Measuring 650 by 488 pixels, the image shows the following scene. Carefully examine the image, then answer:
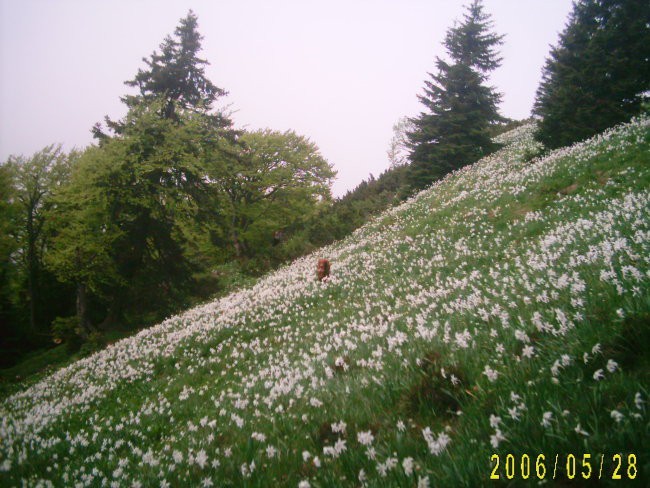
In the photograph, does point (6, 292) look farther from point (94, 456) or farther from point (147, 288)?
point (94, 456)

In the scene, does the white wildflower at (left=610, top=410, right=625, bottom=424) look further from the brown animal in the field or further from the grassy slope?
the brown animal in the field

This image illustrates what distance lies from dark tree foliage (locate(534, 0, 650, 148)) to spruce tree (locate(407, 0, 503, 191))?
6.87 m

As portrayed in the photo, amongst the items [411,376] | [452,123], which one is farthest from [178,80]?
[411,376]

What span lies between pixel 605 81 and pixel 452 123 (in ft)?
32.2

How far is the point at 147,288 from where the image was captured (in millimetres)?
22234

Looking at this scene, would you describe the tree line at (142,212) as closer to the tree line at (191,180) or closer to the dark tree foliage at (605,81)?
the tree line at (191,180)

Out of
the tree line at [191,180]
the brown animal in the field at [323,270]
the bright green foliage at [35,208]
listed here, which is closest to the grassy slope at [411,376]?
the brown animal in the field at [323,270]

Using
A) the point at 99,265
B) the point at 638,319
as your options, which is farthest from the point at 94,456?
the point at 99,265

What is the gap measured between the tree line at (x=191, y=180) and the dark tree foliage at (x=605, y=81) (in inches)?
2.7

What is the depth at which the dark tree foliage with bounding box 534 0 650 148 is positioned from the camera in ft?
55.4

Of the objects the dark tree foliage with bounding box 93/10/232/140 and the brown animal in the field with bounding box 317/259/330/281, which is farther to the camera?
the dark tree foliage with bounding box 93/10/232/140

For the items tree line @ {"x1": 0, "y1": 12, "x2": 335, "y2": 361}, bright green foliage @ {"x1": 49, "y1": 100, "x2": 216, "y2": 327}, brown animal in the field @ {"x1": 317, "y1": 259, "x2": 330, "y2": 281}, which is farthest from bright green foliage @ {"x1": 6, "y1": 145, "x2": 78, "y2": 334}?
brown animal in the field @ {"x1": 317, "y1": 259, "x2": 330, "y2": 281}

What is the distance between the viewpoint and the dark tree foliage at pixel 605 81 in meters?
16.9

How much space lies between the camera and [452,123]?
84.9ft
